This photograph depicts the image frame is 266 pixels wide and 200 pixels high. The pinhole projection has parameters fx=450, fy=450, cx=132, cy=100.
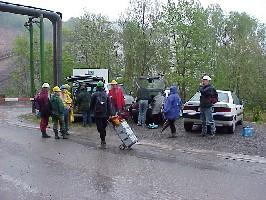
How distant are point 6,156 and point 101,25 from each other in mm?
28156

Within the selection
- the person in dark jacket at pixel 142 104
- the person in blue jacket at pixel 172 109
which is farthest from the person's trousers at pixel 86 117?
the person in blue jacket at pixel 172 109

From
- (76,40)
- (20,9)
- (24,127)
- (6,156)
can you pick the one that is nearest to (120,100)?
(24,127)

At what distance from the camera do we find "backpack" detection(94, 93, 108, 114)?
12.3 metres

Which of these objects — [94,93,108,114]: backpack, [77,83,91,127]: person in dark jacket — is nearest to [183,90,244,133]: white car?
[94,93,108,114]: backpack

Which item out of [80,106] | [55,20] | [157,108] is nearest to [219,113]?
[157,108]

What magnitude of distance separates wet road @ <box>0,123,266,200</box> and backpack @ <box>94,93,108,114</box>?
1.01 meters

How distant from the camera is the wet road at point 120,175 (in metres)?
7.14

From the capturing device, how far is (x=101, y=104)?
40.3 ft

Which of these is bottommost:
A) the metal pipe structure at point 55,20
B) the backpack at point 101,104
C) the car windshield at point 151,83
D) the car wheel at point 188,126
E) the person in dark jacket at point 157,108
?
the car wheel at point 188,126

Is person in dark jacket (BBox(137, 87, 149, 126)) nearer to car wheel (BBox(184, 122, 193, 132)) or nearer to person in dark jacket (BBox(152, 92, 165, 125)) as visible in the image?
person in dark jacket (BBox(152, 92, 165, 125))

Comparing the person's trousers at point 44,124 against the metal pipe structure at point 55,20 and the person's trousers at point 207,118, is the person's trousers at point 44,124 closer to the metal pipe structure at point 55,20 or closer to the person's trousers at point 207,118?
the person's trousers at point 207,118

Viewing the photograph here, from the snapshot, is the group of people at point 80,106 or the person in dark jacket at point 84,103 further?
the person in dark jacket at point 84,103

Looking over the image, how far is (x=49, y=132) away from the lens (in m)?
15.9

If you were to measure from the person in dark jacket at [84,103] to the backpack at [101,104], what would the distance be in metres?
4.91
